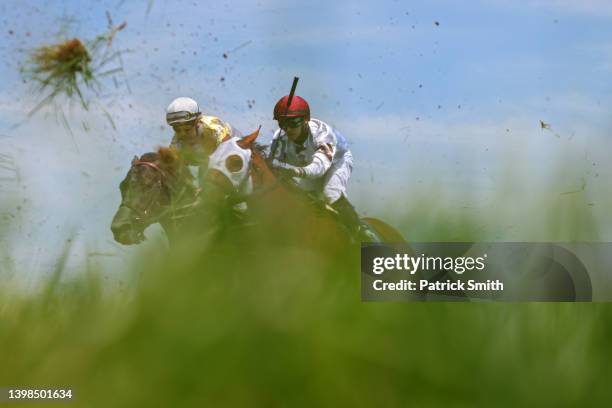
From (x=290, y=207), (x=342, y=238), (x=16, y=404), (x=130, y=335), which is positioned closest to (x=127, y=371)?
(x=130, y=335)

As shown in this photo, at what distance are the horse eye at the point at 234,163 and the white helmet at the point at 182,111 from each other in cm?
35

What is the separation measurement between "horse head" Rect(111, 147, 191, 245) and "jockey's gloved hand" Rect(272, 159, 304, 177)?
84 cm

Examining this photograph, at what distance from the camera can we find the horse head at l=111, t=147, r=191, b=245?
177 inches

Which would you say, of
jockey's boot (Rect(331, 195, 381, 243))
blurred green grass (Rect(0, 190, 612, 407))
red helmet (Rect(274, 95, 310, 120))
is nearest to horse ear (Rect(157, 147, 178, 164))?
red helmet (Rect(274, 95, 310, 120))

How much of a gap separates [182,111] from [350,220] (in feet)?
4.20

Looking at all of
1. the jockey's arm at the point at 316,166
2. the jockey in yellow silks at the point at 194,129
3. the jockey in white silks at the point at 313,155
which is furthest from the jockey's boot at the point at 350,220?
the jockey in yellow silks at the point at 194,129

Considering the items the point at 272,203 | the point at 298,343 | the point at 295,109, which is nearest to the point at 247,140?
the point at 295,109

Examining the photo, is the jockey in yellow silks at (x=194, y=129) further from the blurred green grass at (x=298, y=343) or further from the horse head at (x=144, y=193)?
the blurred green grass at (x=298, y=343)

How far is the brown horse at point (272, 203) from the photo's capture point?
3.32 m

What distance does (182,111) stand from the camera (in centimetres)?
475

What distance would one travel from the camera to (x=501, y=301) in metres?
3.16

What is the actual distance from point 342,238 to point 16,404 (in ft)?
7.23

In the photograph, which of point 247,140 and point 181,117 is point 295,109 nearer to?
point 247,140

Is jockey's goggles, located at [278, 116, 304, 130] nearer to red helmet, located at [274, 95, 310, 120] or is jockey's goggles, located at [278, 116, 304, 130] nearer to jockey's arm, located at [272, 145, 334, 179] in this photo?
red helmet, located at [274, 95, 310, 120]
